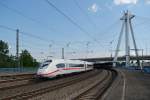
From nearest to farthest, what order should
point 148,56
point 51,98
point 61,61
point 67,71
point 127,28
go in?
point 51,98 < point 61,61 < point 67,71 < point 127,28 < point 148,56

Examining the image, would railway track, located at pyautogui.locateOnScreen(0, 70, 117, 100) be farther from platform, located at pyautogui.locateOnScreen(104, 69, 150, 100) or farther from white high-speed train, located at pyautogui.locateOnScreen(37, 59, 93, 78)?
white high-speed train, located at pyautogui.locateOnScreen(37, 59, 93, 78)

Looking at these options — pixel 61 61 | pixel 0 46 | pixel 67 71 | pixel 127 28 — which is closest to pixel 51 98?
pixel 61 61

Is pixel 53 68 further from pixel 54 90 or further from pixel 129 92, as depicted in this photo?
pixel 129 92

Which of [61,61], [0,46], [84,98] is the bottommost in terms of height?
[84,98]

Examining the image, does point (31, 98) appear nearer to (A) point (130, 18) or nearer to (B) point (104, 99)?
(B) point (104, 99)

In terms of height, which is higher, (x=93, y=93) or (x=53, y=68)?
(x=53, y=68)

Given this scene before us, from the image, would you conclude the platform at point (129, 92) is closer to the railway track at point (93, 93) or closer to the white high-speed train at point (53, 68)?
the railway track at point (93, 93)

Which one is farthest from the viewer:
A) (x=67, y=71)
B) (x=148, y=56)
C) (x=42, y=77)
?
(x=148, y=56)

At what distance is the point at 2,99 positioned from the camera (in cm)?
1574

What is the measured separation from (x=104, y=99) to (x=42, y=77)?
18209mm

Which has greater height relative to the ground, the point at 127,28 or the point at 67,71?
the point at 127,28

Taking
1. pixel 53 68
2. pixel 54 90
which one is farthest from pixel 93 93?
pixel 53 68

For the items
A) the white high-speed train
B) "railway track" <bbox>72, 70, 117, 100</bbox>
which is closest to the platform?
"railway track" <bbox>72, 70, 117, 100</bbox>

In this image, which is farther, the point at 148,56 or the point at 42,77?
the point at 148,56
